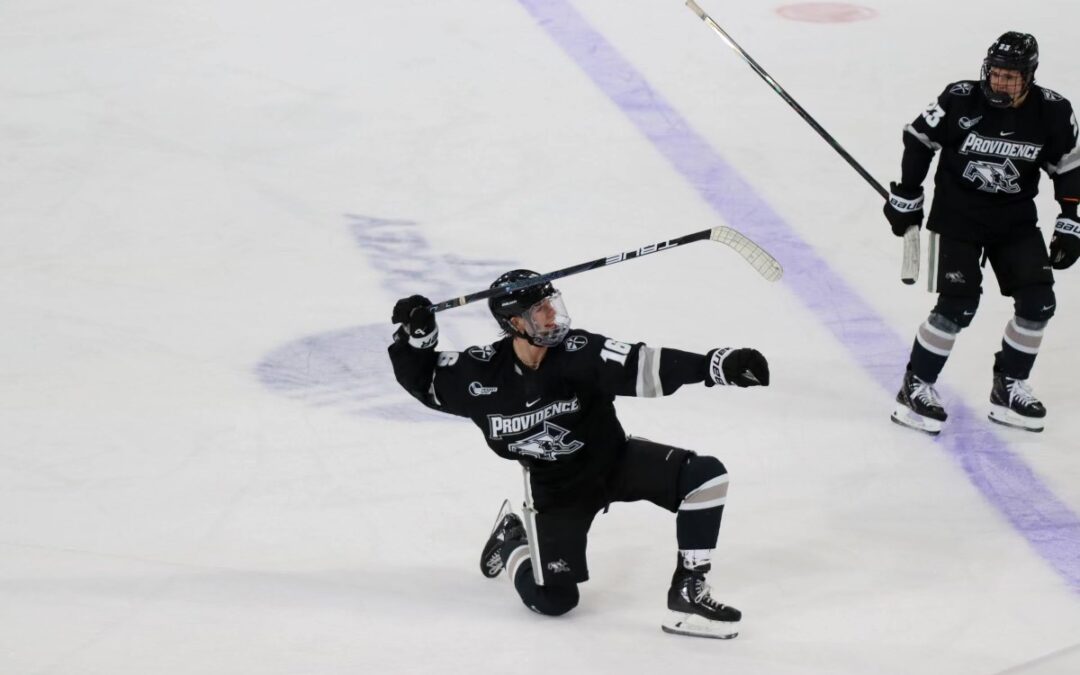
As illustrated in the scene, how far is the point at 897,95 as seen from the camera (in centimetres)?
692

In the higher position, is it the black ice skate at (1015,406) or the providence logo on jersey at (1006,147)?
the providence logo on jersey at (1006,147)

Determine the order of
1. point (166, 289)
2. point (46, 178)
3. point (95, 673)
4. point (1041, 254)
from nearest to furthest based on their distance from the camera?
point (95, 673) < point (1041, 254) < point (166, 289) < point (46, 178)

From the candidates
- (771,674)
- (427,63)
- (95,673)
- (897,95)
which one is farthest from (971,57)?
(95,673)

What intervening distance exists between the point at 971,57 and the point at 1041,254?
2.96 meters

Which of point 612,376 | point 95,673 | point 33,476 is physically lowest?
point 33,476

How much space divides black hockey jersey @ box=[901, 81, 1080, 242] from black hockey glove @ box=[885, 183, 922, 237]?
33 mm

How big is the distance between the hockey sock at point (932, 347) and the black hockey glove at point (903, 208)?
297mm

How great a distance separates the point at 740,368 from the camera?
3.42 m

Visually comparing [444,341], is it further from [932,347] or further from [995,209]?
[995,209]

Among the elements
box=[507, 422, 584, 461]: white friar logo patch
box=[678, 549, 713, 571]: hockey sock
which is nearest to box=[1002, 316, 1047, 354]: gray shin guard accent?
box=[678, 549, 713, 571]: hockey sock

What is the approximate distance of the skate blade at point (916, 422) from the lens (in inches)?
185

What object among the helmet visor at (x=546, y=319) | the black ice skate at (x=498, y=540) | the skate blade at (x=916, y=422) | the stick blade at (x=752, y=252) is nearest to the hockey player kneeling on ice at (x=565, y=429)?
the helmet visor at (x=546, y=319)

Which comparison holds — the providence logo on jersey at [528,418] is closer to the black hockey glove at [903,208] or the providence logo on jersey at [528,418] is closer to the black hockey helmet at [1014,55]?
the black hockey glove at [903,208]

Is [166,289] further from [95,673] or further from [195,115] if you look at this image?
[95,673]
